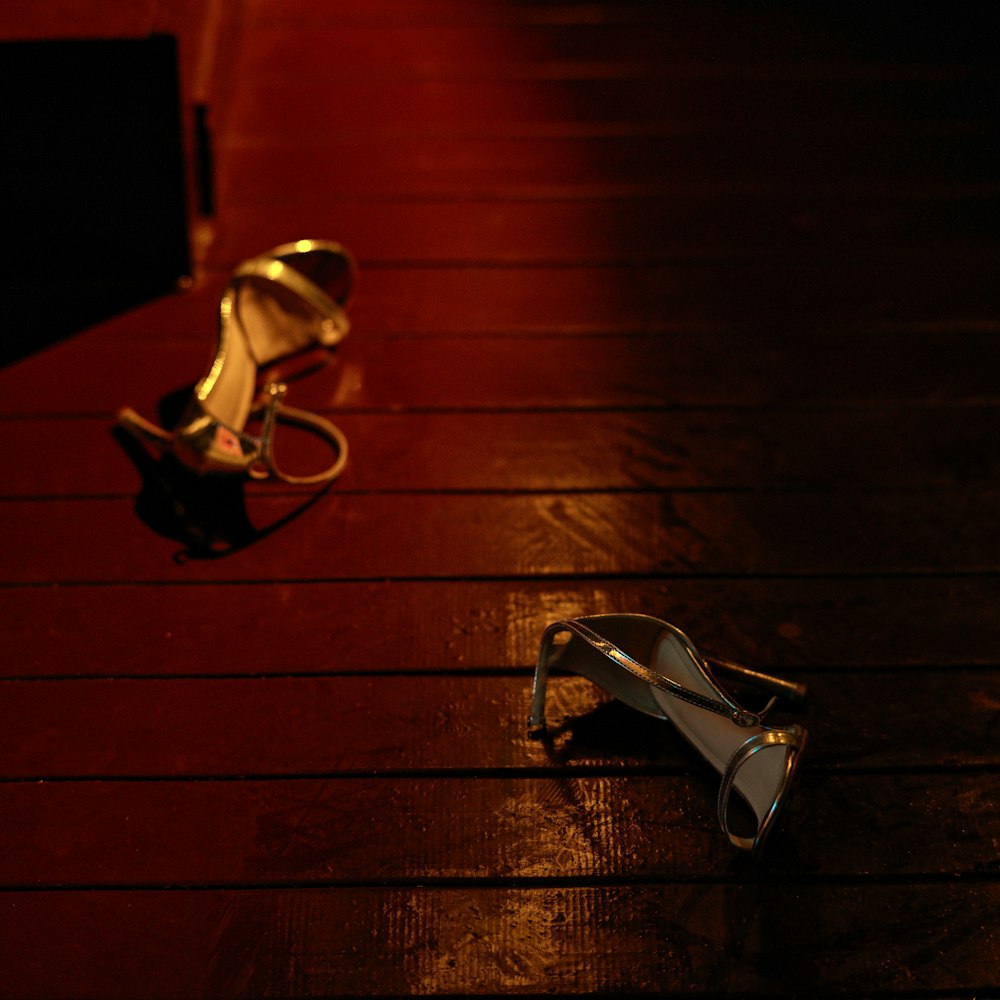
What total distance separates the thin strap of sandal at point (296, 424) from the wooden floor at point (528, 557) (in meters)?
0.02

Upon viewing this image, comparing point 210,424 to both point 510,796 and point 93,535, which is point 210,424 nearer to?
point 93,535

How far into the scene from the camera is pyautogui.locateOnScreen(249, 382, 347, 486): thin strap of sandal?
42.1 inches

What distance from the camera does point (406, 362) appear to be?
50.1 inches

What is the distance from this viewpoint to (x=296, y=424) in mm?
1191

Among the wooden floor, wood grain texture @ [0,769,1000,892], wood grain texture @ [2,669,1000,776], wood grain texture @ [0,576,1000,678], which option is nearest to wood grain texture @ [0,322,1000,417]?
the wooden floor

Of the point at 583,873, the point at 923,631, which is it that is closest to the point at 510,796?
the point at 583,873

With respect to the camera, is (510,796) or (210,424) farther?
(210,424)

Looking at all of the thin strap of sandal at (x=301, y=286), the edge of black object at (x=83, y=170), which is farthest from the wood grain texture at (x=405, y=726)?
the edge of black object at (x=83, y=170)

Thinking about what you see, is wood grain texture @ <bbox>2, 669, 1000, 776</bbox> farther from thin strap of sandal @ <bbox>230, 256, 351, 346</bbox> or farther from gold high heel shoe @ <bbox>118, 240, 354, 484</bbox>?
thin strap of sandal @ <bbox>230, 256, 351, 346</bbox>

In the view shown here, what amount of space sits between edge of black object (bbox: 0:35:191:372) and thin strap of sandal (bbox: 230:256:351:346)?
0.67 ft

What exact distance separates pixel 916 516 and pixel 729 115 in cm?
85

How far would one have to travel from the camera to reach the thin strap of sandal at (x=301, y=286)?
1.21m

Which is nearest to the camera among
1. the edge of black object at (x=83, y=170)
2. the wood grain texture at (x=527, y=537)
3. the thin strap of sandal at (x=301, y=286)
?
the wood grain texture at (x=527, y=537)

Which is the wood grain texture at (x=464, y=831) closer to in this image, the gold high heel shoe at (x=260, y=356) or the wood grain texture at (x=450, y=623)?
the wood grain texture at (x=450, y=623)
